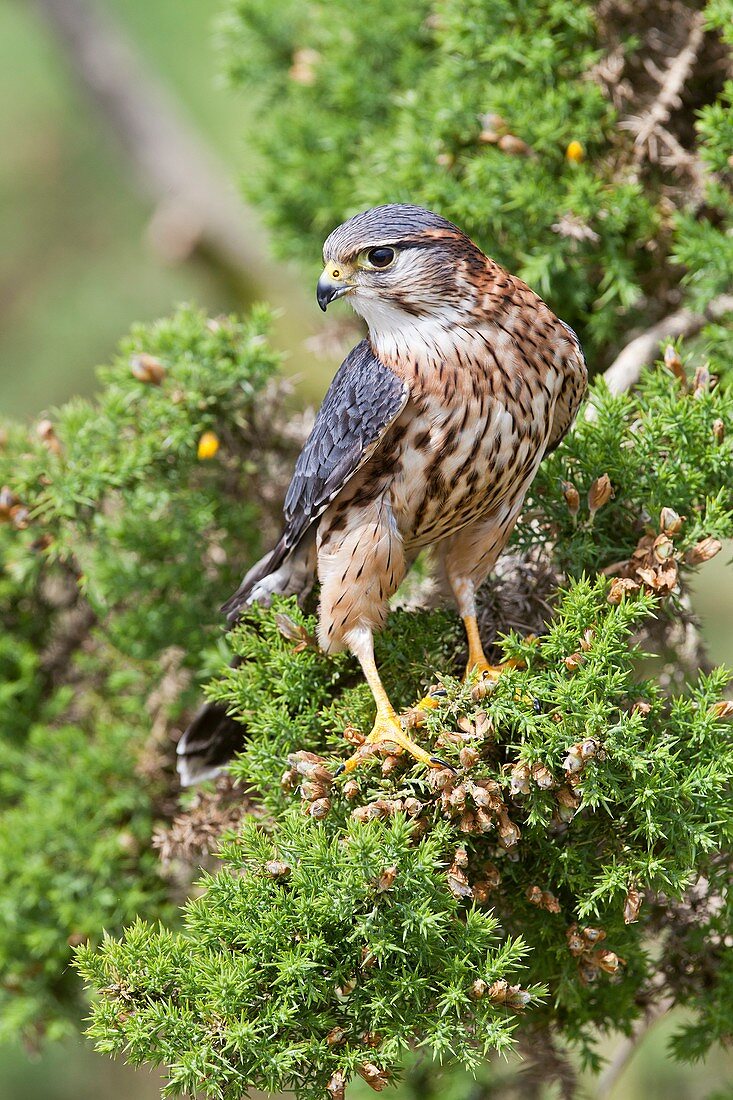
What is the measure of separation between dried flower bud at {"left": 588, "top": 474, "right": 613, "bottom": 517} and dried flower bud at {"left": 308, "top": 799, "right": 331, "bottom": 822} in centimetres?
93

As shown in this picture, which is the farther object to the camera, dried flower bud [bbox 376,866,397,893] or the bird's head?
the bird's head

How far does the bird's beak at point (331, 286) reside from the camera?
102 inches

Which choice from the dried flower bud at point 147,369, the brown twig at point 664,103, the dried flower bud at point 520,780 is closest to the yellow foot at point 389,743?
the dried flower bud at point 520,780

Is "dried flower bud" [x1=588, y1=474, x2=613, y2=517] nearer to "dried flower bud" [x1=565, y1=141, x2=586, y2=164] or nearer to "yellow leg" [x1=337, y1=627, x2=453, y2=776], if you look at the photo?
"yellow leg" [x1=337, y1=627, x2=453, y2=776]

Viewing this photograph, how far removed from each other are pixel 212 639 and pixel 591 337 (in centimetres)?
161

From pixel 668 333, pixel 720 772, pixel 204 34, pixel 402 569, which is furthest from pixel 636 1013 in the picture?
pixel 204 34

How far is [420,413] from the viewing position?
2506 millimetres

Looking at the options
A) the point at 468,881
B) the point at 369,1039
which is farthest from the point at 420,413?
the point at 369,1039

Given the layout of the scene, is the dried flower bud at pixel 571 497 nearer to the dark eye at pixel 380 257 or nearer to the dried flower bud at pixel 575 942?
the dark eye at pixel 380 257

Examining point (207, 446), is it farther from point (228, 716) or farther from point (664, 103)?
point (664, 103)

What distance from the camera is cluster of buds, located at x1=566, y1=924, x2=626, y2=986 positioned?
7.29ft

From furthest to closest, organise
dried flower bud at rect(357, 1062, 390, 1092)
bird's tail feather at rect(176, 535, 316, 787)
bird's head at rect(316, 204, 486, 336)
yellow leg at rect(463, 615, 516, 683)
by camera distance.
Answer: bird's tail feather at rect(176, 535, 316, 787)
bird's head at rect(316, 204, 486, 336)
yellow leg at rect(463, 615, 516, 683)
dried flower bud at rect(357, 1062, 390, 1092)

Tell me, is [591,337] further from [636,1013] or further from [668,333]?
[636,1013]

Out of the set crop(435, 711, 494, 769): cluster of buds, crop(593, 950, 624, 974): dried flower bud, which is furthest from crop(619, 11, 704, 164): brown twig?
crop(593, 950, 624, 974): dried flower bud
